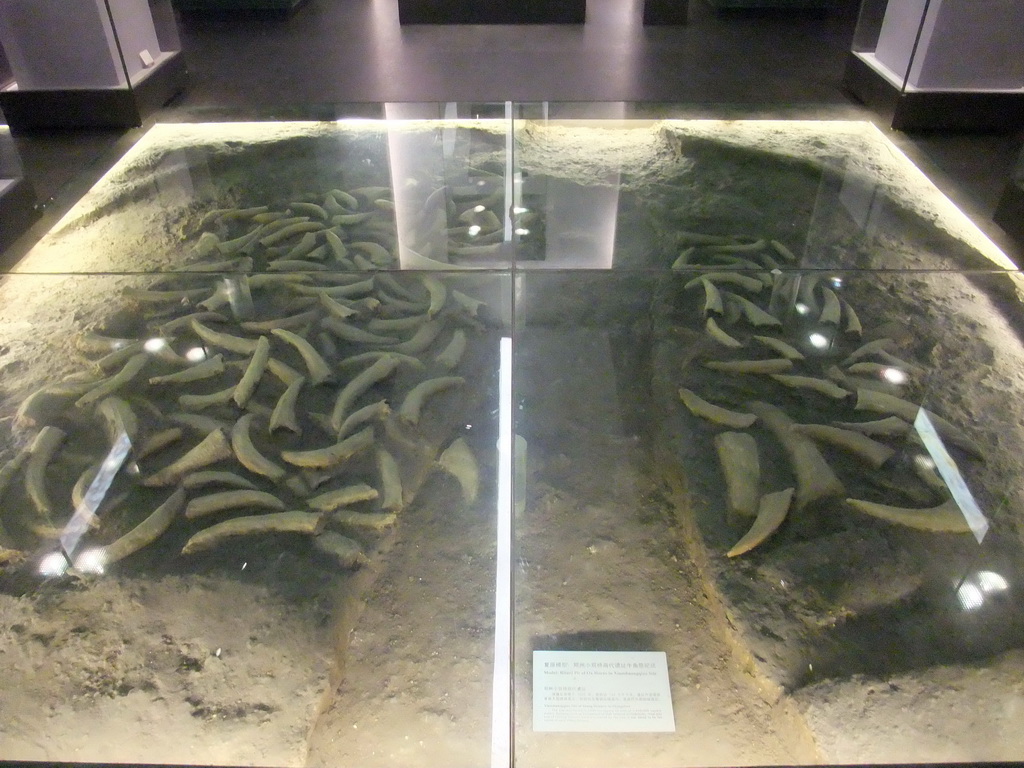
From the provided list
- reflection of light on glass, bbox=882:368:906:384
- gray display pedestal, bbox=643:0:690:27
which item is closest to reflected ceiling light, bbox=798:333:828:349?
reflection of light on glass, bbox=882:368:906:384

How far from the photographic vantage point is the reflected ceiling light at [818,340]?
8.23 feet

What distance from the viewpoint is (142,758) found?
4.74ft

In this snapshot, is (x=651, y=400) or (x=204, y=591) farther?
(x=651, y=400)

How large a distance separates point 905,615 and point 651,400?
889 mm

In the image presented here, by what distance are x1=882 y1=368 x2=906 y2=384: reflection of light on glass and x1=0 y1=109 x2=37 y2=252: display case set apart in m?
3.42

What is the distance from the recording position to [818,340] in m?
2.53

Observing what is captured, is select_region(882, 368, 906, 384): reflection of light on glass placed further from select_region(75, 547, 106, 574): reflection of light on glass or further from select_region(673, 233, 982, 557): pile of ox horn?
select_region(75, 547, 106, 574): reflection of light on glass

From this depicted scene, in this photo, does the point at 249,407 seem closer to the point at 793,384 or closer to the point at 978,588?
the point at 793,384

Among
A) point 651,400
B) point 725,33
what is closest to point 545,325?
point 651,400

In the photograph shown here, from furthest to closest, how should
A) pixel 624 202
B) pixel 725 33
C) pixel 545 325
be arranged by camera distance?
pixel 725 33
pixel 624 202
pixel 545 325

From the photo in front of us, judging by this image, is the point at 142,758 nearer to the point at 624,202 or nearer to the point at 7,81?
the point at 624,202

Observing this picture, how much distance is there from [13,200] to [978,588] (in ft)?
12.5

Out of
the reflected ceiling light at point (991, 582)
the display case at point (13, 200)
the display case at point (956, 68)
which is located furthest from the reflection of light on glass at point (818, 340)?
the display case at point (13, 200)

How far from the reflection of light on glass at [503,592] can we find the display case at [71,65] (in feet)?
10.7
